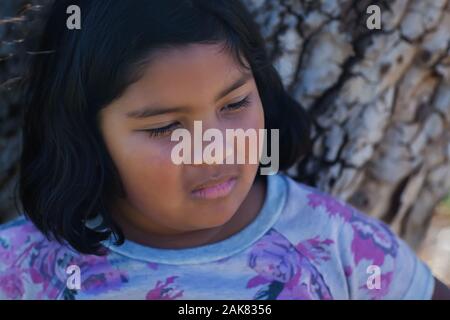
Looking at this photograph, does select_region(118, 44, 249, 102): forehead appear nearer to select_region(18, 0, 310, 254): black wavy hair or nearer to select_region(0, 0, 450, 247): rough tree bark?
select_region(18, 0, 310, 254): black wavy hair

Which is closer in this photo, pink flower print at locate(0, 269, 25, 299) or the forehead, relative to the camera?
the forehead

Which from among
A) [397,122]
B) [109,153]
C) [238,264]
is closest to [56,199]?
[109,153]

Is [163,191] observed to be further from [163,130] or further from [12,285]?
[12,285]

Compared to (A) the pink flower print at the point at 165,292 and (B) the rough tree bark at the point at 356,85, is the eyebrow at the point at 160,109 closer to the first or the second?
(A) the pink flower print at the point at 165,292

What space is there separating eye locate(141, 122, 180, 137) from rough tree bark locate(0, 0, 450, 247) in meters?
0.53

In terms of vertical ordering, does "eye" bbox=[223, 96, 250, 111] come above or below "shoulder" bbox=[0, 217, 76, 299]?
above

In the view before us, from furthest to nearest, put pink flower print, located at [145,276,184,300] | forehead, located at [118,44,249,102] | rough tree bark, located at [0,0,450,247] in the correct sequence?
rough tree bark, located at [0,0,450,247] < pink flower print, located at [145,276,184,300] < forehead, located at [118,44,249,102]

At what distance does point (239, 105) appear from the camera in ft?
5.29

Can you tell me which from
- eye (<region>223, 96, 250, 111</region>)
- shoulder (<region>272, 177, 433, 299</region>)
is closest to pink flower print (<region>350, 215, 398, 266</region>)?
shoulder (<region>272, 177, 433, 299</region>)

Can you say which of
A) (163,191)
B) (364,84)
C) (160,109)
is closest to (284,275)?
(163,191)

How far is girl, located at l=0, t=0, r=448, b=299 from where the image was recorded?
154cm

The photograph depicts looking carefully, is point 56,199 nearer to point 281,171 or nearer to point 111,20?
point 111,20

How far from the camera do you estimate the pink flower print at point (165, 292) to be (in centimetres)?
172

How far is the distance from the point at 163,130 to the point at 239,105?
6.0 inches
